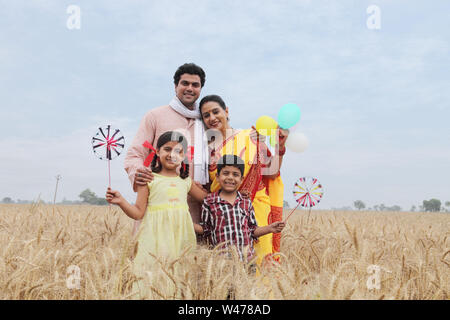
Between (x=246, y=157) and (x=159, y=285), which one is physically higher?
(x=246, y=157)

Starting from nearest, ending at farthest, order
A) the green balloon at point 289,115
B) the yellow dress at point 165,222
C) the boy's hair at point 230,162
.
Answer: the yellow dress at point 165,222, the boy's hair at point 230,162, the green balloon at point 289,115

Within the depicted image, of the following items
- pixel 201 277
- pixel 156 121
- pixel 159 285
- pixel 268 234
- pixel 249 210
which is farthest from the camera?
pixel 156 121

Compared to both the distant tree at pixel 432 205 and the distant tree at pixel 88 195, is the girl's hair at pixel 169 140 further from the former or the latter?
the distant tree at pixel 432 205

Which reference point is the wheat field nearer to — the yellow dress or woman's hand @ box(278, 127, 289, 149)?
the yellow dress

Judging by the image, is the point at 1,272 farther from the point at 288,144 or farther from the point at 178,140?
the point at 288,144

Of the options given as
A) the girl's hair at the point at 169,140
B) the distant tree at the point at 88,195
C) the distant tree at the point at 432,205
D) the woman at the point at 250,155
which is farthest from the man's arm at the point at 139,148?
the distant tree at the point at 432,205

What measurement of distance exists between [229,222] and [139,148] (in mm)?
1121

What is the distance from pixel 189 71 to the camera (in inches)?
137

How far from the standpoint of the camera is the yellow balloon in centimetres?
326

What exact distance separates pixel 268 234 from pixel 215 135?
98cm

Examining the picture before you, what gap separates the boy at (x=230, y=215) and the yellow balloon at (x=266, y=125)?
443 mm

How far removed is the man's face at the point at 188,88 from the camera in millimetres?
3482

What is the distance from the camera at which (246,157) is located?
327cm
